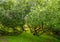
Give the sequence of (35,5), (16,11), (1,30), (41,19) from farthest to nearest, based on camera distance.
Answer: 1. (1,30)
2. (16,11)
3. (35,5)
4. (41,19)

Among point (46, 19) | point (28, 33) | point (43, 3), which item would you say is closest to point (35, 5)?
point (43, 3)

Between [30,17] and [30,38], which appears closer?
[30,17]

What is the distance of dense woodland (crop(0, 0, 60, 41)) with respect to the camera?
20188 mm

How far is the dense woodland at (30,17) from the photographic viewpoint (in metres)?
20.2

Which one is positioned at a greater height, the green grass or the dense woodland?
the dense woodland

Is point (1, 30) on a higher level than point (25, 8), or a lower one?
lower

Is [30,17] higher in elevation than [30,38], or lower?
higher

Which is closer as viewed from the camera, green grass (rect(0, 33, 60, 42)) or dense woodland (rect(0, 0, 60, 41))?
dense woodland (rect(0, 0, 60, 41))

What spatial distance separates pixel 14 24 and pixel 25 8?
2889mm

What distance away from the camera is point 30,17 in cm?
2136

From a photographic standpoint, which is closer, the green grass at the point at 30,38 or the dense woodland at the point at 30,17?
the dense woodland at the point at 30,17

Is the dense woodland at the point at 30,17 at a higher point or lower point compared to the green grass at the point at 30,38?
higher

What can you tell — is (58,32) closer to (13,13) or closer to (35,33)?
(35,33)

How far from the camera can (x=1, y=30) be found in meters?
25.8
